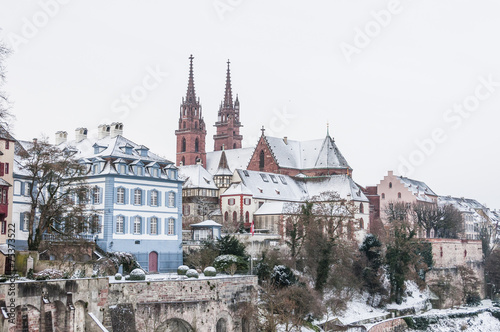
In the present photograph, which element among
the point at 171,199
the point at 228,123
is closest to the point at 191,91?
the point at 228,123

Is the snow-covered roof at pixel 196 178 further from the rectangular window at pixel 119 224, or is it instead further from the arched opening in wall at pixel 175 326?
the arched opening in wall at pixel 175 326

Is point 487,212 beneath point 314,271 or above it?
above

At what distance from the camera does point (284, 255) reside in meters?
61.7

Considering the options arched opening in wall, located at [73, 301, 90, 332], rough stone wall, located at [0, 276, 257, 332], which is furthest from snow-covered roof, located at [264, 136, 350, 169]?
arched opening in wall, located at [73, 301, 90, 332]

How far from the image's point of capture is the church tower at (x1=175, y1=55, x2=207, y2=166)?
395 ft

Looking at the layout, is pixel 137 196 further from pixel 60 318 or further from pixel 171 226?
pixel 60 318

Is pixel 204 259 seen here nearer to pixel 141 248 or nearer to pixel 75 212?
pixel 141 248

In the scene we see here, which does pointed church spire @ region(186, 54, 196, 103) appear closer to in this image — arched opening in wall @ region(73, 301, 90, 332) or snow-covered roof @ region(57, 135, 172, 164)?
snow-covered roof @ region(57, 135, 172, 164)

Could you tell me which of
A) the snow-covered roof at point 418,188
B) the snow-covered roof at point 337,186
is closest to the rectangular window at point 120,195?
the snow-covered roof at point 337,186

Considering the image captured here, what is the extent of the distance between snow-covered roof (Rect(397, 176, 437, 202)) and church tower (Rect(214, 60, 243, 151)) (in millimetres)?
33929

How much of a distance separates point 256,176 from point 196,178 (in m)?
7.30

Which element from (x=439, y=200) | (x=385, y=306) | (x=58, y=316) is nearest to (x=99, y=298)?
(x=58, y=316)

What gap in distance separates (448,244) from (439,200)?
A: 35965mm

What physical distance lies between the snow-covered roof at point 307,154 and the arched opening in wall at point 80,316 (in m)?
67.5
